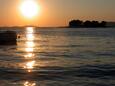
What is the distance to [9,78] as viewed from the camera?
2806cm

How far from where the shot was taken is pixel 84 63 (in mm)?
37500

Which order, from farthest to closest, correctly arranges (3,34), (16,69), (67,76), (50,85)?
(3,34) < (16,69) < (67,76) < (50,85)

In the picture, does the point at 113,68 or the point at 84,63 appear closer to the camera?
the point at 113,68

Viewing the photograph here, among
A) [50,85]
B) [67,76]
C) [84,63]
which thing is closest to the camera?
[50,85]

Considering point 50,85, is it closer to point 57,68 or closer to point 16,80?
point 16,80

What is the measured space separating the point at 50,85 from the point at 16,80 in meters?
2.97

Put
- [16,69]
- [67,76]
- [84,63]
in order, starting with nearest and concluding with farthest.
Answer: [67,76], [16,69], [84,63]

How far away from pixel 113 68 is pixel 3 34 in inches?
1691

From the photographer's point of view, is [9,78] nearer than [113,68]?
Yes

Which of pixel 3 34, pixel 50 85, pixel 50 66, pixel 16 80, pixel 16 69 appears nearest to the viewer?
pixel 50 85

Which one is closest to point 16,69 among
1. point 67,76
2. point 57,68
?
point 57,68

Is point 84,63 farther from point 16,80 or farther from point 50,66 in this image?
point 16,80

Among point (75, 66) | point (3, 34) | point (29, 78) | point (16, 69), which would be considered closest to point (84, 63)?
point (75, 66)

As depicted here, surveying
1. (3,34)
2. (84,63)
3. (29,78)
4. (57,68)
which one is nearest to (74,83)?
(29,78)
